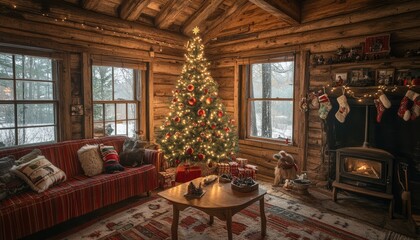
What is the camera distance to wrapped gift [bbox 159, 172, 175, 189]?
4.45 m

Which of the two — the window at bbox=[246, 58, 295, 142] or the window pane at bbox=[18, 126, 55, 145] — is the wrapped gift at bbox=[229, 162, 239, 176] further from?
the window pane at bbox=[18, 126, 55, 145]

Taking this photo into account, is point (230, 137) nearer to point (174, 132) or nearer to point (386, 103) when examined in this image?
point (174, 132)

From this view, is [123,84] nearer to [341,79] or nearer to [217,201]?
[217,201]

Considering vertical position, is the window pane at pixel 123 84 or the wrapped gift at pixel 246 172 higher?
the window pane at pixel 123 84

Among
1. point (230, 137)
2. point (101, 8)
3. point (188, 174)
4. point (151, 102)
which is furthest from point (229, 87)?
point (101, 8)

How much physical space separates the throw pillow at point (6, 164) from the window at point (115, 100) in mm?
1493

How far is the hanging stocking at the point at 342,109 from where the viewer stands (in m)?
3.98

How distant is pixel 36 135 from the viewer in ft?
12.6

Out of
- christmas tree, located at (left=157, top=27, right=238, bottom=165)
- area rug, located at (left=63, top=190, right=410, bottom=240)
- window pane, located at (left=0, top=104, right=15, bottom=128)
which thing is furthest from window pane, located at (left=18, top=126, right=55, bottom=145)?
christmas tree, located at (left=157, top=27, right=238, bottom=165)

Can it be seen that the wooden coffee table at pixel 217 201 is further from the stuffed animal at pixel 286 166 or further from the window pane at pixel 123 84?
the window pane at pixel 123 84

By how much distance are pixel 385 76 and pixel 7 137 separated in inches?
213

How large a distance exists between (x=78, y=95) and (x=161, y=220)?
2.44m

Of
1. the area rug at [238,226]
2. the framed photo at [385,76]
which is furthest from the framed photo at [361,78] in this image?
the area rug at [238,226]

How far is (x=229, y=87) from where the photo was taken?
586 cm
